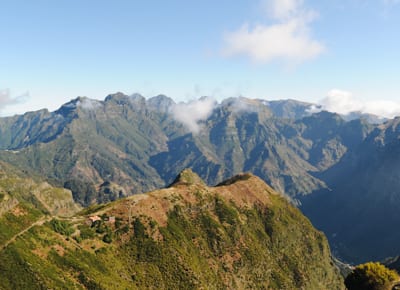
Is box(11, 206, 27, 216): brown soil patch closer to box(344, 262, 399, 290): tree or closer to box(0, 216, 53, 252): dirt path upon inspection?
box(0, 216, 53, 252): dirt path

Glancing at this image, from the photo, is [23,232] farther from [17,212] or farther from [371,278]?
[371,278]

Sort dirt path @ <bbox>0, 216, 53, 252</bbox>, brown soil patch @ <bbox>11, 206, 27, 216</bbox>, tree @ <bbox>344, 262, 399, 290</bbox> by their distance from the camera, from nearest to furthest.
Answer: dirt path @ <bbox>0, 216, 53, 252</bbox> < tree @ <bbox>344, 262, 399, 290</bbox> < brown soil patch @ <bbox>11, 206, 27, 216</bbox>

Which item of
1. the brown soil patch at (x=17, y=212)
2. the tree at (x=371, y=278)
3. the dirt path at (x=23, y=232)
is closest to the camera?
the dirt path at (x=23, y=232)

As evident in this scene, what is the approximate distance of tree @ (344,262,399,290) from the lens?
166 metres

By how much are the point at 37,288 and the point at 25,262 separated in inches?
574

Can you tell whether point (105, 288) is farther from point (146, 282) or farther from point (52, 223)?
point (52, 223)

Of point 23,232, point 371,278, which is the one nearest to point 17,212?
point 23,232

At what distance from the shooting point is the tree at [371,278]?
16575 cm

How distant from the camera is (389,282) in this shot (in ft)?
542

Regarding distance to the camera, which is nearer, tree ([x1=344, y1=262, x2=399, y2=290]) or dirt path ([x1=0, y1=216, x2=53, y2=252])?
dirt path ([x1=0, y1=216, x2=53, y2=252])

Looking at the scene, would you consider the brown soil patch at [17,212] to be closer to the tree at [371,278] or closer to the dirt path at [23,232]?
the dirt path at [23,232]

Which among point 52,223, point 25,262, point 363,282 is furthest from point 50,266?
point 363,282

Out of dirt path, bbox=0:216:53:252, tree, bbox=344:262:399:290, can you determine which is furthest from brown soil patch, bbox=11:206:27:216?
tree, bbox=344:262:399:290

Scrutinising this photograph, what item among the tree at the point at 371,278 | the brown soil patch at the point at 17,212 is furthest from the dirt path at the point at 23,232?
the tree at the point at 371,278
